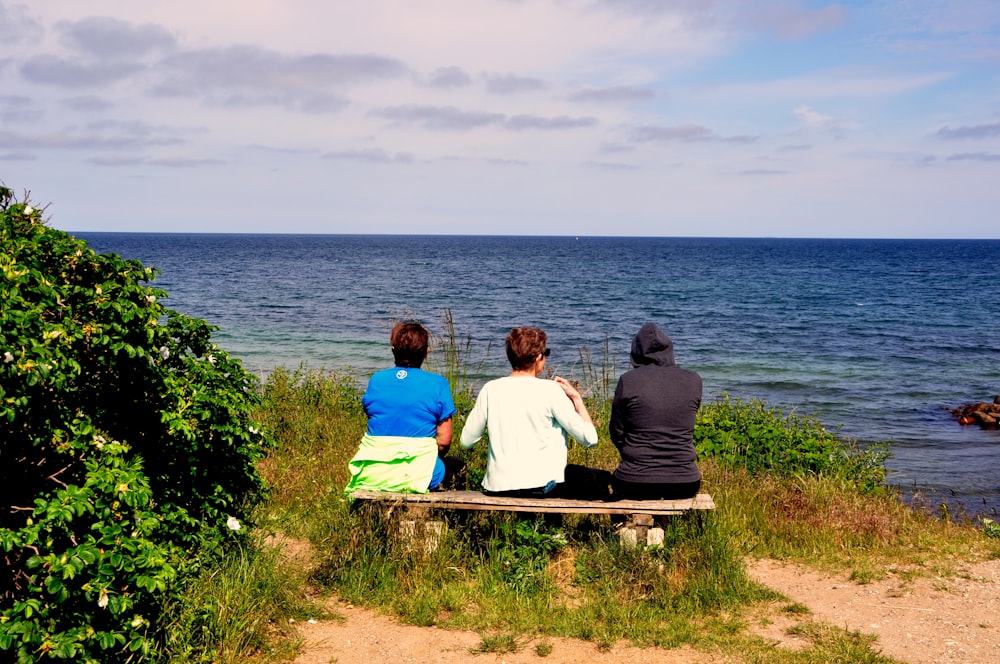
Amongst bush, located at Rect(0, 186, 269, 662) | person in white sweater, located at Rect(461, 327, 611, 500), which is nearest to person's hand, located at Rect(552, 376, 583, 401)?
person in white sweater, located at Rect(461, 327, 611, 500)

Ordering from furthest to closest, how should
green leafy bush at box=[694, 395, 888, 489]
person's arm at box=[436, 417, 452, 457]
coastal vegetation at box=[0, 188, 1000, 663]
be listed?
1. green leafy bush at box=[694, 395, 888, 489]
2. person's arm at box=[436, 417, 452, 457]
3. coastal vegetation at box=[0, 188, 1000, 663]

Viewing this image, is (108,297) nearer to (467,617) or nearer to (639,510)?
(467,617)

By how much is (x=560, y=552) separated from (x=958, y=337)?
27.9 metres

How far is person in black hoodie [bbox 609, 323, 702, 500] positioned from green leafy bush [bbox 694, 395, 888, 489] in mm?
2592

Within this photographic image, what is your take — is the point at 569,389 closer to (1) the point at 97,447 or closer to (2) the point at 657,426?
(2) the point at 657,426

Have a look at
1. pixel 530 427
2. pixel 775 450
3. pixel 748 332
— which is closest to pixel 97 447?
pixel 530 427

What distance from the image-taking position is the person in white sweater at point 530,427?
5.37 meters

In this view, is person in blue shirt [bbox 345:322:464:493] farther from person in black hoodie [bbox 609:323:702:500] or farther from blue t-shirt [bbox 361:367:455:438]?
person in black hoodie [bbox 609:323:702:500]

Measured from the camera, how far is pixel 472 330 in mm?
25234

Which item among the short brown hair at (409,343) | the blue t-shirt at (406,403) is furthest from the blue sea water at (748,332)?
the blue t-shirt at (406,403)

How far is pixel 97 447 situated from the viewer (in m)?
3.64

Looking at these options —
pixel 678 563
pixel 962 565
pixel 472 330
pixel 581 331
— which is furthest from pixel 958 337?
pixel 678 563

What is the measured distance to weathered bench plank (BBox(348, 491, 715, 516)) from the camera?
530 centimetres

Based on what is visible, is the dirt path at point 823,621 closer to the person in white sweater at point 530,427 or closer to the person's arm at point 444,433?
the person in white sweater at point 530,427
